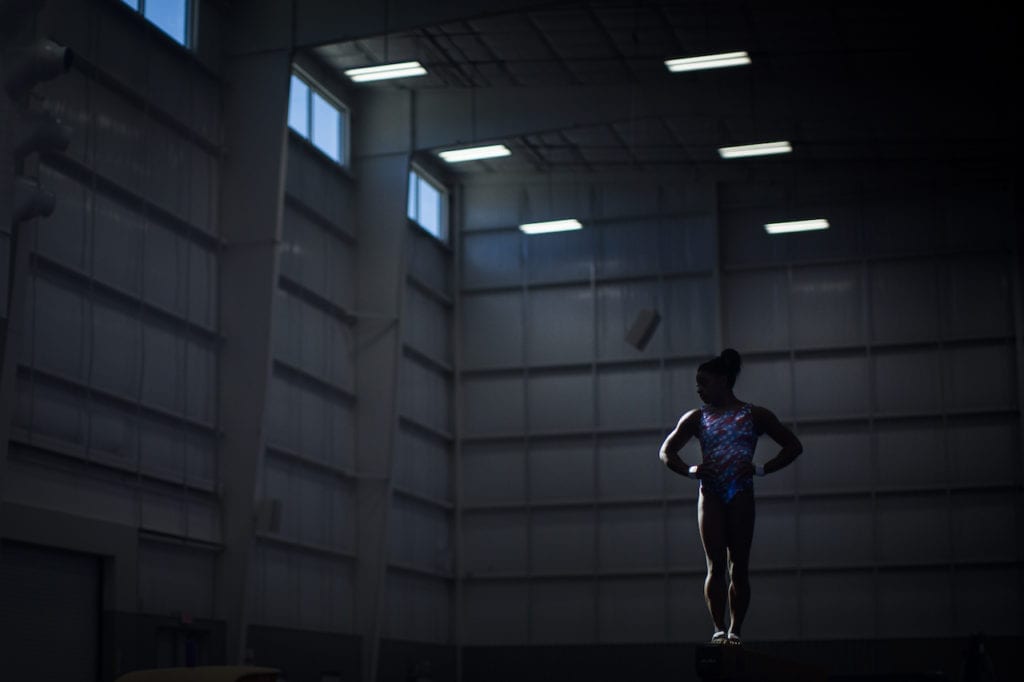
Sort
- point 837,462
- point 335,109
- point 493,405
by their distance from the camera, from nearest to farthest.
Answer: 1. point 335,109
2. point 837,462
3. point 493,405

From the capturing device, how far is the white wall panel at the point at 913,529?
3391 centimetres

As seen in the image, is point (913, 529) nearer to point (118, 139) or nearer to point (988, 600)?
point (988, 600)

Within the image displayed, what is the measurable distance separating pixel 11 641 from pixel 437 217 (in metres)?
19.4

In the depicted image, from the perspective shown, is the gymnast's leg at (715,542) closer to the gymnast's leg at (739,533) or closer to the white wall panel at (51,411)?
the gymnast's leg at (739,533)

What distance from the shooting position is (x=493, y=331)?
1492 inches

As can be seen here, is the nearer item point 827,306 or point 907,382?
point 907,382

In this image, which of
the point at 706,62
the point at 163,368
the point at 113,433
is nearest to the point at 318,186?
the point at 163,368

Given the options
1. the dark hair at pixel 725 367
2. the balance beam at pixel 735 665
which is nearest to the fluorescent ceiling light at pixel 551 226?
the dark hair at pixel 725 367

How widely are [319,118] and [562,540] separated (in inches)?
479

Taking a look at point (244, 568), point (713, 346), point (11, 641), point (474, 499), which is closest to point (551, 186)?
point (713, 346)

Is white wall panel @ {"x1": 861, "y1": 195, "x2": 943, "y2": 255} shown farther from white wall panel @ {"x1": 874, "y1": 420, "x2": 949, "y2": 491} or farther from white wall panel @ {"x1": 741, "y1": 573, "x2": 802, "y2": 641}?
white wall panel @ {"x1": 741, "y1": 573, "x2": 802, "y2": 641}

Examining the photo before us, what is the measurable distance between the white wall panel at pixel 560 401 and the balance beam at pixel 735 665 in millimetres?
26713

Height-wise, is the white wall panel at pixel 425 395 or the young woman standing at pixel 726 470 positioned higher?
the white wall panel at pixel 425 395

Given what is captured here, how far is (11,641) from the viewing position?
2097 cm
